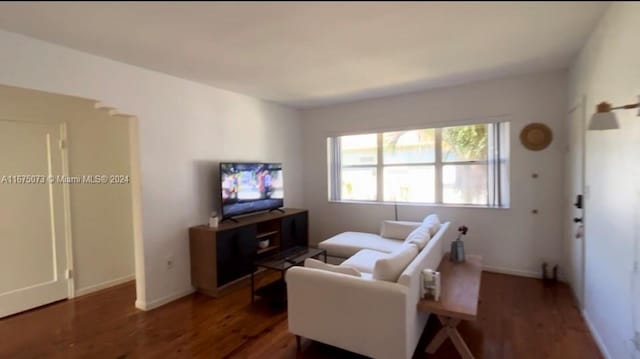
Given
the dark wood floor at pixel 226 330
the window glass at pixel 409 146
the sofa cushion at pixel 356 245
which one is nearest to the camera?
the dark wood floor at pixel 226 330

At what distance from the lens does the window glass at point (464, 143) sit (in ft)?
14.0

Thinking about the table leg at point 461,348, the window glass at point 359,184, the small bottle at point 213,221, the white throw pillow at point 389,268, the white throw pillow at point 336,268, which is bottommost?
the table leg at point 461,348

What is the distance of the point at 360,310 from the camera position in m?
2.17

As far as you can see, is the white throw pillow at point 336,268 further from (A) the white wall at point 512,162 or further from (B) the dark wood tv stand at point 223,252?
(A) the white wall at point 512,162

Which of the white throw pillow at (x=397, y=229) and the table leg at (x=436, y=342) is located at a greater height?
the white throw pillow at (x=397, y=229)

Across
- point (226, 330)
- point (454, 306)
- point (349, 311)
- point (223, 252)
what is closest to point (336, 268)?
point (349, 311)

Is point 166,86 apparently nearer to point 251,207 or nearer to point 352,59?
point 251,207

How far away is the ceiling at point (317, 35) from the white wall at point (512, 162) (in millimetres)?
403

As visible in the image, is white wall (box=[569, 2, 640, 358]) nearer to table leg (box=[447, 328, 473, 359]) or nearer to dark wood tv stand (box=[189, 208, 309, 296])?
table leg (box=[447, 328, 473, 359])

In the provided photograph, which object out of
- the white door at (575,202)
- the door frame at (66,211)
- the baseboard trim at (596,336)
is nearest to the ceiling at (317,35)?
the white door at (575,202)

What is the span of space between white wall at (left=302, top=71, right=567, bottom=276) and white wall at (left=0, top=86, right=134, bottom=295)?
3438 mm

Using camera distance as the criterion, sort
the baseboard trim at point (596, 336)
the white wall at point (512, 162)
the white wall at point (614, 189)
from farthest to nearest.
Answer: the white wall at point (512, 162) → the baseboard trim at point (596, 336) → the white wall at point (614, 189)

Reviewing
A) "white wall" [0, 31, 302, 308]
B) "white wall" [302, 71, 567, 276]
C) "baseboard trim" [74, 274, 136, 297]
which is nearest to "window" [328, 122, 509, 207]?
"white wall" [302, 71, 567, 276]

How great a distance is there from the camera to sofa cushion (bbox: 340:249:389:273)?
10.5 ft
